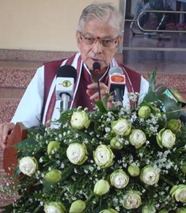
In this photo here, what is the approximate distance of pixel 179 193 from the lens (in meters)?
1.45

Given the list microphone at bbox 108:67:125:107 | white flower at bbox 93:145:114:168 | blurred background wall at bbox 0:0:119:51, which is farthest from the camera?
blurred background wall at bbox 0:0:119:51

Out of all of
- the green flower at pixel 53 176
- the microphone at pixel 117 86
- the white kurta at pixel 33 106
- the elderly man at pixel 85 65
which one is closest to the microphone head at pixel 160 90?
the microphone at pixel 117 86

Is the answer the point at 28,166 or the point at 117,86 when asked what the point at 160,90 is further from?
the point at 28,166

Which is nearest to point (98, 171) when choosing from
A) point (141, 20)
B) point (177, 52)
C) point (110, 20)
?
point (110, 20)

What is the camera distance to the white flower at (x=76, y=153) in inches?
56.5

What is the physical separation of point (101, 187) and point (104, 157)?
7cm

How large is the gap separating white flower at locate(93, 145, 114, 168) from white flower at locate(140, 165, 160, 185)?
0.29 ft

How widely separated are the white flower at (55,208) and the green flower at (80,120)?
203mm

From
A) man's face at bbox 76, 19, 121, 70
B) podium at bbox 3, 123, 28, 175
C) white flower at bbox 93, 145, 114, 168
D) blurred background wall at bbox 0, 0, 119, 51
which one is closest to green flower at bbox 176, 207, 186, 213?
white flower at bbox 93, 145, 114, 168

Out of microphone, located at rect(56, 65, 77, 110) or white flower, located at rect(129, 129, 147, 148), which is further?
microphone, located at rect(56, 65, 77, 110)

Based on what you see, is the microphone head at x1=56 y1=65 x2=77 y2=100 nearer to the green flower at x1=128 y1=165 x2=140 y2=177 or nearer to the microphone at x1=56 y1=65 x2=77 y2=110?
the microphone at x1=56 y1=65 x2=77 y2=110

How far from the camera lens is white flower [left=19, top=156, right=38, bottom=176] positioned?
151cm

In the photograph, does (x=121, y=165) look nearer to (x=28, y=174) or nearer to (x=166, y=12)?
(x=28, y=174)

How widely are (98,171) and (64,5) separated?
3.52 metres
